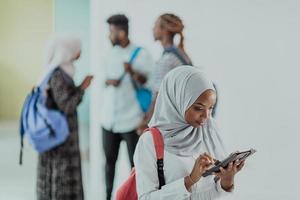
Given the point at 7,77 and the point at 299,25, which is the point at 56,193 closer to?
the point at 7,77

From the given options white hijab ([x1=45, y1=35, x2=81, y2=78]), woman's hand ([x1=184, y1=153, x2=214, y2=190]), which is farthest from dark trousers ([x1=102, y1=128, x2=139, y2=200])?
woman's hand ([x1=184, y1=153, x2=214, y2=190])

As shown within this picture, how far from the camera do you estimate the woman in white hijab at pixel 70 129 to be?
8.76 ft

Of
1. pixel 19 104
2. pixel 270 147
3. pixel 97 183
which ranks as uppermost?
pixel 19 104

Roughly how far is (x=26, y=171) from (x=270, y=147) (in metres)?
1.27

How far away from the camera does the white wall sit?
2.72 meters

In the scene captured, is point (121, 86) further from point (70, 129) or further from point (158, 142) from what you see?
point (158, 142)

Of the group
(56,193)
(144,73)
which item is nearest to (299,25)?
(144,73)

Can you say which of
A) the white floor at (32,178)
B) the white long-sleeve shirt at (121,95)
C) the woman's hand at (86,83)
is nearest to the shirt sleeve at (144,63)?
the white long-sleeve shirt at (121,95)

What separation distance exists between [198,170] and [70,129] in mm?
1348

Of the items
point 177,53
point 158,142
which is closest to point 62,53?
point 177,53

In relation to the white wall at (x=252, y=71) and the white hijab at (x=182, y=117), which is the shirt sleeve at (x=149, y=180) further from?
the white wall at (x=252, y=71)

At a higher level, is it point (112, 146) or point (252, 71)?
point (252, 71)

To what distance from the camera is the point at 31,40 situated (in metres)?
2.66

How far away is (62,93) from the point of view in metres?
2.66
